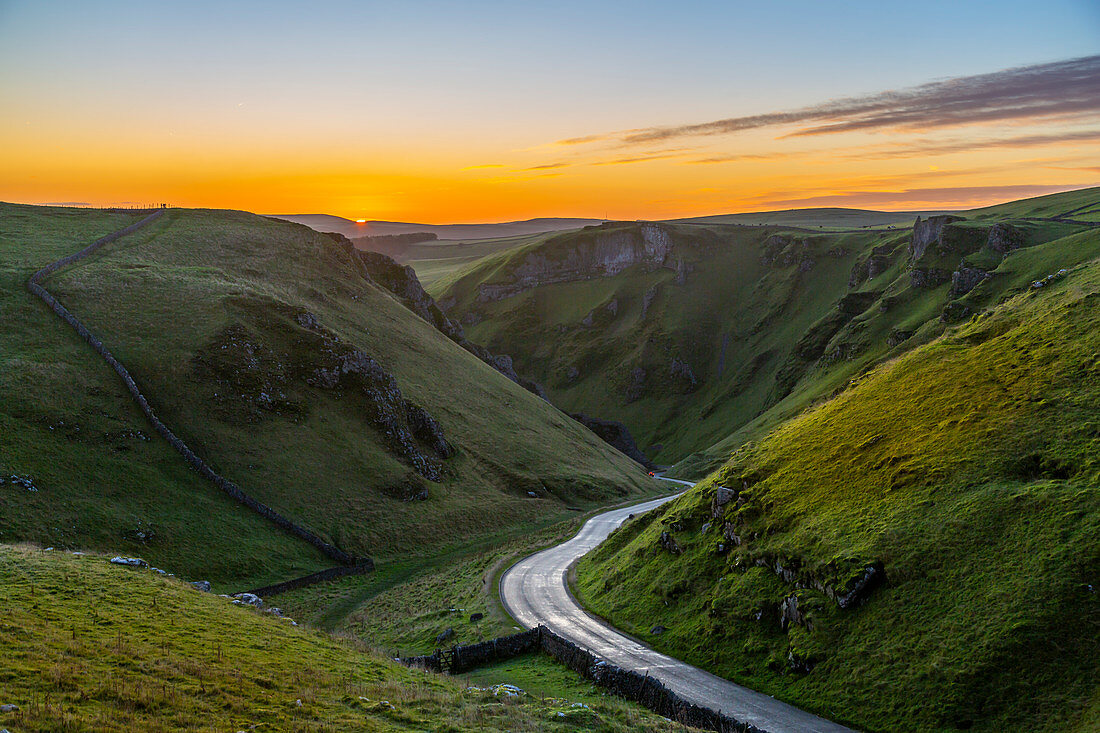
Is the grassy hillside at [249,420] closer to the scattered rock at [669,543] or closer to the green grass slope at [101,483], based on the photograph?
the green grass slope at [101,483]

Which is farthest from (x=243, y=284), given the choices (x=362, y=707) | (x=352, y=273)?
(x=362, y=707)

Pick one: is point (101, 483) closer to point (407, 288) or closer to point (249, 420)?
point (249, 420)

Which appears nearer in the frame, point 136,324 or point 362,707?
point 362,707

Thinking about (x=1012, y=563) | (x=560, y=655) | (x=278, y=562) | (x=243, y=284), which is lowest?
(x=278, y=562)

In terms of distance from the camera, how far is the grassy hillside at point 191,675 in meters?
17.9

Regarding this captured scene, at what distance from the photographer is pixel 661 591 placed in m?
40.2

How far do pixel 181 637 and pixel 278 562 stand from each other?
1370 inches

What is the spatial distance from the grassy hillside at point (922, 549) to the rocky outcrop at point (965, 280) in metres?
87.3

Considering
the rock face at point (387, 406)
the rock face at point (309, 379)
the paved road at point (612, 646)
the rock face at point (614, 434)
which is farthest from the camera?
the rock face at point (614, 434)

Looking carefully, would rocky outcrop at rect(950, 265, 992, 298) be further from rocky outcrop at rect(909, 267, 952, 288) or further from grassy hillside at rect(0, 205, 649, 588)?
grassy hillside at rect(0, 205, 649, 588)

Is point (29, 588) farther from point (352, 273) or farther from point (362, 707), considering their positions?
point (352, 273)

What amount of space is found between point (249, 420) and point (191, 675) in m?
55.3

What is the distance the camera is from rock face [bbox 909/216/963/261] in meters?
158

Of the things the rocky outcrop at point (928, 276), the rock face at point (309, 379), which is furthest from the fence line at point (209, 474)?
the rocky outcrop at point (928, 276)
